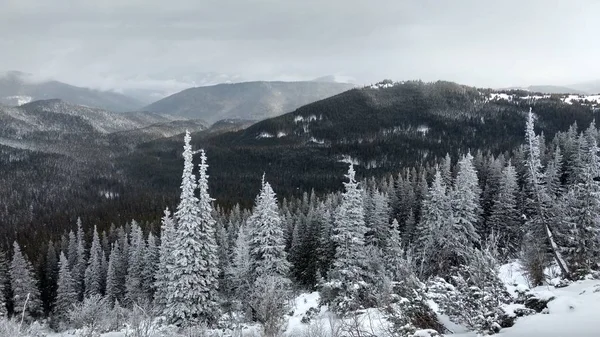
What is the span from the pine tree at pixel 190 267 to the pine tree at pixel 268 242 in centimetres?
487

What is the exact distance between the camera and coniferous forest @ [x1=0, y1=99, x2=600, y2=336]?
1166 cm

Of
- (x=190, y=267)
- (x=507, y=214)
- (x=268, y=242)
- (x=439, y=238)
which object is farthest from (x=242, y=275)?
(x=507, y=214)

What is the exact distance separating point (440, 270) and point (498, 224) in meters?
17.7

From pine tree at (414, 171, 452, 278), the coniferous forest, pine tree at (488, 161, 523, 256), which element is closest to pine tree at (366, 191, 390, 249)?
the coniferous forest

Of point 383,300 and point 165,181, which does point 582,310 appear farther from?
point 165,181

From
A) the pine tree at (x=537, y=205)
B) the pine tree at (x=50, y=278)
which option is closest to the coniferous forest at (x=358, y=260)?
the pine tree at (x=537, y=205)

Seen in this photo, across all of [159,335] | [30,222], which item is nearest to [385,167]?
[30,222]

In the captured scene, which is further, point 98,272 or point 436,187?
point 98,272

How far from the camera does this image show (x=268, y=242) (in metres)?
31.5

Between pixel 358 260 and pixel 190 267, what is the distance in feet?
41.1

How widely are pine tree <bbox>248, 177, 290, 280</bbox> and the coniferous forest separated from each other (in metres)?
0.10

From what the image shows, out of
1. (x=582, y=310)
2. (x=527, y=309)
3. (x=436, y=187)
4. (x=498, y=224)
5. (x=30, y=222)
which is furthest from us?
(x=30, y=222)

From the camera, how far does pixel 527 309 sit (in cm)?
942

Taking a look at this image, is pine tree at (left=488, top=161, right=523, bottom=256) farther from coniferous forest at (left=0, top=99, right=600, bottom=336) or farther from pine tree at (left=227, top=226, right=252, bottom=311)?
pine tree at (left=227, top=226, right=252, bottom=311)
